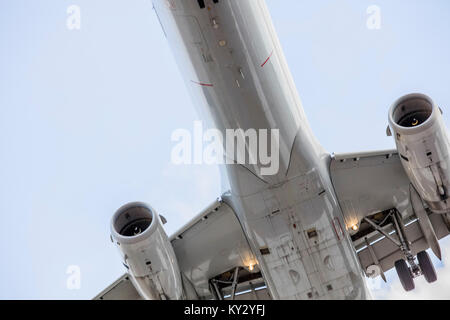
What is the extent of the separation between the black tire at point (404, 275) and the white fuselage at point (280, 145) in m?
1.07

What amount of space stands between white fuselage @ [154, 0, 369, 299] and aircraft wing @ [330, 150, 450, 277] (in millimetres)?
666

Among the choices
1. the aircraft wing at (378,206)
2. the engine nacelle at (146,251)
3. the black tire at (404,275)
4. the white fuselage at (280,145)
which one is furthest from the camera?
the black tire at (404,275)

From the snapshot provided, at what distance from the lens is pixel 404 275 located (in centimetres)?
1285

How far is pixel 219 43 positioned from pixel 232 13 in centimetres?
51

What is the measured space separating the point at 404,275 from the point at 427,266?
537mm

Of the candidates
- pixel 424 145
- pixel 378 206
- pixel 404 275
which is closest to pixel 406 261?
pixel 404 275

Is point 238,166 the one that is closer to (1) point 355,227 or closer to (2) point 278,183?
(2) point 278,183

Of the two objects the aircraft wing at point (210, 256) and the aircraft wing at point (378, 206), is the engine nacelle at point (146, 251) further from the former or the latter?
the aircraft wing at point (378, 206)

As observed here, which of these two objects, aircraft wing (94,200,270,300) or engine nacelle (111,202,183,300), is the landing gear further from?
engine nacelle (111,202,183,300)

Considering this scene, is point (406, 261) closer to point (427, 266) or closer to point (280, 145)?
point (427, 266)

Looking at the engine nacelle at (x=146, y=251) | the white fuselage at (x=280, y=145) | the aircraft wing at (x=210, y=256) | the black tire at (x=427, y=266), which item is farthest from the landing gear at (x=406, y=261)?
the engine nacelle at (x=146, y=251)

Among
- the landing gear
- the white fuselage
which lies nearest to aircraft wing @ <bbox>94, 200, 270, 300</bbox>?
the white fuselage

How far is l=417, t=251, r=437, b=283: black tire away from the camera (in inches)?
504

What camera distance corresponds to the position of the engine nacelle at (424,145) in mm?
10742
